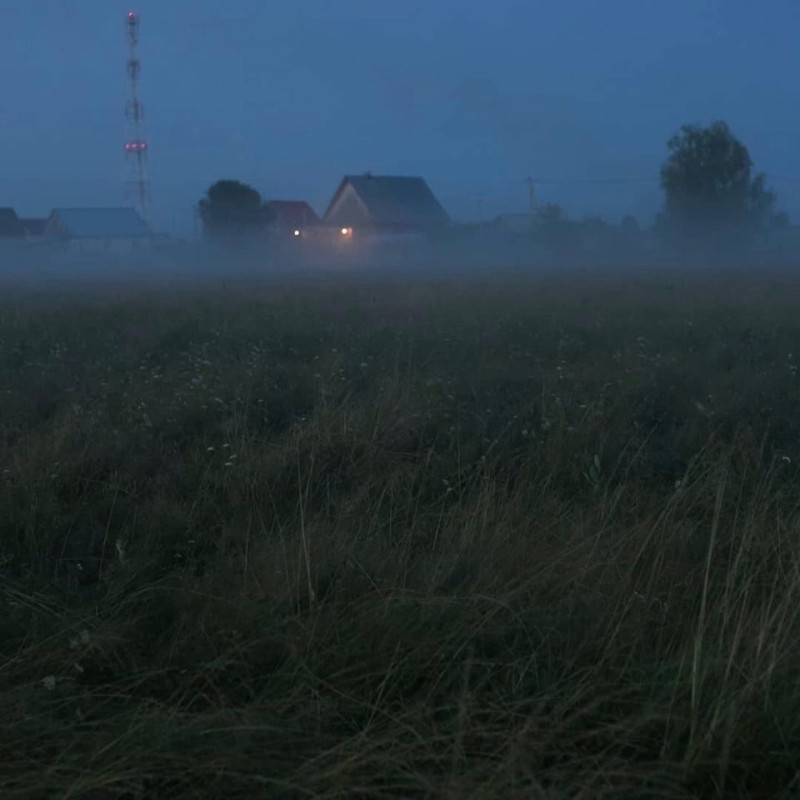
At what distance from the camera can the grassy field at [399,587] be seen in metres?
3.63

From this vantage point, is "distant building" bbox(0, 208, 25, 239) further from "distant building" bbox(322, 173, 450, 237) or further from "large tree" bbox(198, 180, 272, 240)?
"distant building" bbox(322, 173, 450, 237)

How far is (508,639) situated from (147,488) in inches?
128

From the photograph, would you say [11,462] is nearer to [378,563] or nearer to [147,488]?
[147,488]

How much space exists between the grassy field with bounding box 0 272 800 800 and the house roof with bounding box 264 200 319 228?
75126 millimetres

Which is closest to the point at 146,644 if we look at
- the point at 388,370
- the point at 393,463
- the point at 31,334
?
the point at 393,463

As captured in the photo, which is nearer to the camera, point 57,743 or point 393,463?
point 57,743

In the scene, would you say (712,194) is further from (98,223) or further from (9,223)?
(9,223)

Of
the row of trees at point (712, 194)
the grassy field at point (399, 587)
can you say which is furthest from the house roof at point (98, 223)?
the grassy field at point (399, 587)

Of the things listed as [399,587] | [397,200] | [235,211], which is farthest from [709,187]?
[399,587]

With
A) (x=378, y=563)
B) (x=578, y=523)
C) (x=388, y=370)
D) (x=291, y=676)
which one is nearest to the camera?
(x=291, y=676)

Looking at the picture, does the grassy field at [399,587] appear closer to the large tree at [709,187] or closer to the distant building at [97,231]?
the large tree at [709,187]

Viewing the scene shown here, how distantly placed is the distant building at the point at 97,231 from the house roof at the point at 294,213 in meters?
8.54

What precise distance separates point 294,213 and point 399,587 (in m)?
84.2

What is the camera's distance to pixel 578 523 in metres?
5.80
